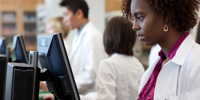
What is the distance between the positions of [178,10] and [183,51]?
18cm

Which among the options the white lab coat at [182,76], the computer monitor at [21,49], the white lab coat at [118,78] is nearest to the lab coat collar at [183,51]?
the white lab coat at [182,76]

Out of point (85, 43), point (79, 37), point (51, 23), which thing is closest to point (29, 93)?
point (85, 43)

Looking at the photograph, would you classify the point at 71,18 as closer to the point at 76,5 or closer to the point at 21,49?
the point at 76,5

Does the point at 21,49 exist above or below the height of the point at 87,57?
above

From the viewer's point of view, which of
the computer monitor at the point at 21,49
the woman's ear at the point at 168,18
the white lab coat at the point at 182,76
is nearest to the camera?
the white lab coat at the point at 182,76

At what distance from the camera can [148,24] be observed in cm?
100

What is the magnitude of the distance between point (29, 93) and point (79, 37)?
1.49 m

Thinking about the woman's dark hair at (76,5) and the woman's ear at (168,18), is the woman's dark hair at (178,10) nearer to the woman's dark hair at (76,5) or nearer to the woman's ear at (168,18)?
the woman's ear at (168,18)

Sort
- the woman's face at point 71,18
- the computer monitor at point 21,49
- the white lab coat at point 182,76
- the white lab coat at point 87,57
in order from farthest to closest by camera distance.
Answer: the woman's face at point 71,18 → the white lab coat at point 87,57 → the computer monitor at point 21,49 → the white lab coat at point 182,76

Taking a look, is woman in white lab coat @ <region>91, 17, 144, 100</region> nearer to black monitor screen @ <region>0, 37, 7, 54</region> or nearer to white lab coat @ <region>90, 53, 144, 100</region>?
white lab coat @ <region>90, 53, 144, 100</region>

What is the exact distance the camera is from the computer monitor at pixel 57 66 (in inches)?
35.9

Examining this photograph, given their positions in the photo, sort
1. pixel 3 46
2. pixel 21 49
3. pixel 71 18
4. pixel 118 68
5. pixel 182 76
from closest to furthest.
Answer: pixel 182 76, pixel 21 49, pixel 118 68, pixel 3 46, pixel 71 18

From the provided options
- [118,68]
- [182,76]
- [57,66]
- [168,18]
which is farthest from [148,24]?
[118,68]

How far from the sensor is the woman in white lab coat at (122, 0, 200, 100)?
0.95m
